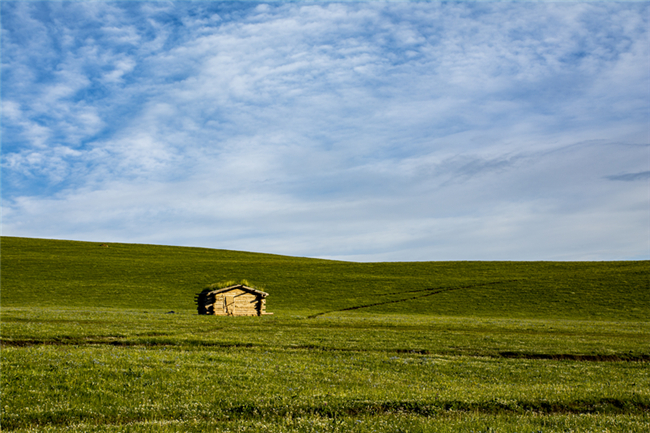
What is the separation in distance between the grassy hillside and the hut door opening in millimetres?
6072

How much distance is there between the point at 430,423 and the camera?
1133 centimetres

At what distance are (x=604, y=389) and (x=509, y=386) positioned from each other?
11.9 ft

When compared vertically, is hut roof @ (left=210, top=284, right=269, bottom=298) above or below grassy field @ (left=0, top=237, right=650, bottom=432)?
above

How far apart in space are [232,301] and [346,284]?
33.6 metres

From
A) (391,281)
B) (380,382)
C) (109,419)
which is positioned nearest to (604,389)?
(380,382)

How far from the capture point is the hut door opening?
5138cm

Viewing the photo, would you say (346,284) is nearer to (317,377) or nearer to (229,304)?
(229,304)

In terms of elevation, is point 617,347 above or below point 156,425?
below

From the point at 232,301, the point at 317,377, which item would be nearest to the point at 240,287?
the point at 232,301

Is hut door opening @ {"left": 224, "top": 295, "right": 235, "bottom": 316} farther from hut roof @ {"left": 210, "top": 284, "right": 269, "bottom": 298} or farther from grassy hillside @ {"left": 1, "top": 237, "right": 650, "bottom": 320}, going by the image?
grassy hillside @ {"left": 1, "top": 237, "right": 650, "bottom": 320}

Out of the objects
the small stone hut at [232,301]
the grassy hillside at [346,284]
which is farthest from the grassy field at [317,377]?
the small stone hut at [232,301]

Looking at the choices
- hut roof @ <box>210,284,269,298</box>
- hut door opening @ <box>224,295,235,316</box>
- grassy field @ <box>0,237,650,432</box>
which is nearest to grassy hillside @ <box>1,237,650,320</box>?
hut roof @ <box>210,284,269,298</box>

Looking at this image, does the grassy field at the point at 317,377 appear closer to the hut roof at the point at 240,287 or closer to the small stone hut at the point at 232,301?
the small stone hut at the point at 232,301

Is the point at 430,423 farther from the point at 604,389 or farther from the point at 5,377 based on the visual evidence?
the point at 5,377
